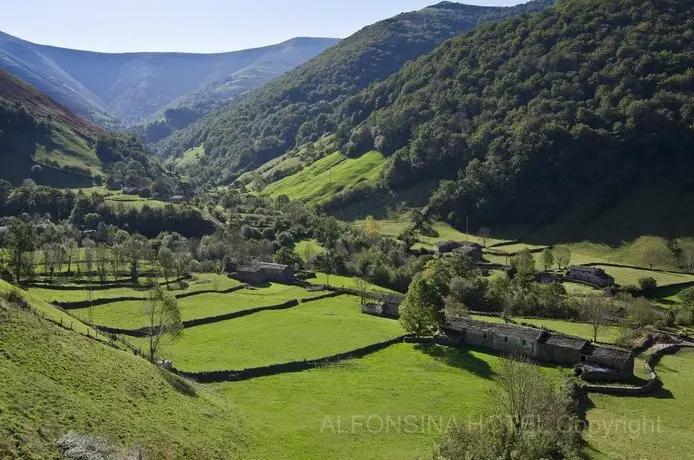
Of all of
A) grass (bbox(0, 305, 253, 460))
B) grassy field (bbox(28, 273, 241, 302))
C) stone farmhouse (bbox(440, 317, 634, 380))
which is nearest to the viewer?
grass (bbox(0, 305, 253, 460))

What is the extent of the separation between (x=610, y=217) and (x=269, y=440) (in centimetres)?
13251

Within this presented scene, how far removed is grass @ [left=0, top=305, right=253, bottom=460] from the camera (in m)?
33.1

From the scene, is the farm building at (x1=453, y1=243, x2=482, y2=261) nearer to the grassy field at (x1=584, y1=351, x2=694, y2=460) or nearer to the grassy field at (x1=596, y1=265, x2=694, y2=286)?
the grassy field at (x1=596, y1=265, x2=694, y2=286)

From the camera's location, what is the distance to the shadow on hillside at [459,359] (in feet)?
213

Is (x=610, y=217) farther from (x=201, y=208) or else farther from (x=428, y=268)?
(x=201, y=208)

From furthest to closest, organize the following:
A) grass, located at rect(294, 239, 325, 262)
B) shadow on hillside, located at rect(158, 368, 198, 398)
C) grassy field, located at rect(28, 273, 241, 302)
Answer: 1. grass, located at rect(294, 239, 325, 262)
2. grassy field, located at rect(28, 273, 241, 302)
3. shadow on hillside, located at rect(158, 368, 198, 398)

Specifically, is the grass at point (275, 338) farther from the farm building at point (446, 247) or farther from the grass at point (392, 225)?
the grass at point (392, 225)

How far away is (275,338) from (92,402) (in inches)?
1381

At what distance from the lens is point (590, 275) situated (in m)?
115

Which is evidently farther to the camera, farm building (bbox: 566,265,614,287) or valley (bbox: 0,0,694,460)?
farm building (bbox: 566,265,614,287)

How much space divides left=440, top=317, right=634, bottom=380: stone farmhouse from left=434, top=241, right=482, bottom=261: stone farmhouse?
187ft

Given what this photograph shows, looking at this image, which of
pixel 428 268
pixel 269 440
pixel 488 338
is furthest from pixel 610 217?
pixel 269 440

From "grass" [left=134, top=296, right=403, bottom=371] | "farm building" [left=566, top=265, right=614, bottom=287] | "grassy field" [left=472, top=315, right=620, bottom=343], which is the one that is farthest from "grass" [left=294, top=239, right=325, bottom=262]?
"farm building" [left=566, top=265, right=614, bottom=287]

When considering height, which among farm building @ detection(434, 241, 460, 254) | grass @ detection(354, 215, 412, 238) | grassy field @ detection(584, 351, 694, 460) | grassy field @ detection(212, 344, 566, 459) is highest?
grass @ detection(354, 215, 412, 238)
